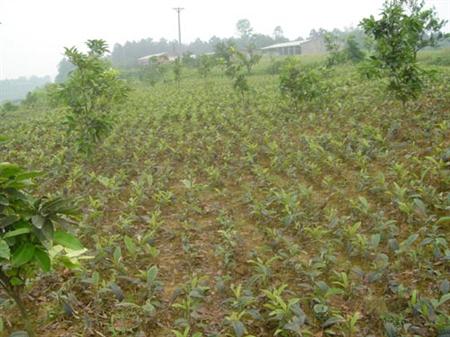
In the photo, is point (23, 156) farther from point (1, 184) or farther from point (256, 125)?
point (1, 184)

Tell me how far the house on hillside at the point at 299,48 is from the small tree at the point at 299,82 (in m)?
50.0

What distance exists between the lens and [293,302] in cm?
357

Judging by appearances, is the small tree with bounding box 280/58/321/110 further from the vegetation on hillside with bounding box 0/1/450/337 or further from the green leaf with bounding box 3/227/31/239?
the green leaf with bounding box 3/227/31/239

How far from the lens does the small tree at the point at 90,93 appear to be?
859 centimetres

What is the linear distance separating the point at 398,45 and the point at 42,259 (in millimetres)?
8675

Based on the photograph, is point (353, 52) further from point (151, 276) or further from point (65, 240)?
point (65, 240)

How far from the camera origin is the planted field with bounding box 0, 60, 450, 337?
3748mm

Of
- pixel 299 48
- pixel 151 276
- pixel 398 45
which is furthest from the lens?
pixel 299 48

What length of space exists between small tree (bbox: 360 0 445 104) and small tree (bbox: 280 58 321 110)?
131 inches

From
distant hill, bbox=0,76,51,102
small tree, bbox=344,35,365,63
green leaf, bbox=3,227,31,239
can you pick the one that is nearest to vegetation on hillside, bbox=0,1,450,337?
green leaf, bbox=3,227,31,239

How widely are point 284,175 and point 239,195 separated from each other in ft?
3.58

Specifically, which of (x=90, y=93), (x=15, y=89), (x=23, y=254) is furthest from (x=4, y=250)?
(x=15, y=89)

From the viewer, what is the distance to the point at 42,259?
2.61m

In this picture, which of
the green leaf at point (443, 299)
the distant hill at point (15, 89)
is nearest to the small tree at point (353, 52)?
the green leaf at point (443, 299)
